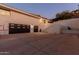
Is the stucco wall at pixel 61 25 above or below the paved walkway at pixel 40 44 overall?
above

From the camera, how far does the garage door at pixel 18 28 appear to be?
367cm

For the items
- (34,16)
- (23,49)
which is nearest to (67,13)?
(34,16)

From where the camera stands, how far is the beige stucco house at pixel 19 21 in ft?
11.9

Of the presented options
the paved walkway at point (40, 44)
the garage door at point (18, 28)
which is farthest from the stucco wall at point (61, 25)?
the garage door at point (18, 28)

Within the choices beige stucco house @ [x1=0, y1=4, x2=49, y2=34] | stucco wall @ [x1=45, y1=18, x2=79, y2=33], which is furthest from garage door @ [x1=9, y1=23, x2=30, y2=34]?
stucco wall @ [x1=45, y1=18, x2=79, y2=33]

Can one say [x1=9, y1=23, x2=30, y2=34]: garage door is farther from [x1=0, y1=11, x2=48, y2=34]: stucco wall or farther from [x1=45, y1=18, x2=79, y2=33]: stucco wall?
[x1=45, y1=18, x2=79, y2=33]: stucco wall

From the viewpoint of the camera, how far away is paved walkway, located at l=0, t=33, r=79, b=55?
3566 millimetres

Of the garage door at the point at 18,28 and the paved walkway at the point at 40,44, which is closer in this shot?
the paved walkway at the point at 40,44

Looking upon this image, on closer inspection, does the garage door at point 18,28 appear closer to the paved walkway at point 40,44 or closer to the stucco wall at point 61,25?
the paved walkway at point 40,44

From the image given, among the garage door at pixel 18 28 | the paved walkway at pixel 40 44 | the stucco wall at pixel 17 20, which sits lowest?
the paved walkway at pixel 40 44

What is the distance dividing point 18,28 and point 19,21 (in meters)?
0.09

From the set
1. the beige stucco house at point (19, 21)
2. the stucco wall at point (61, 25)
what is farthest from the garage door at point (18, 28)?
the stucco wall at point (61, 25)

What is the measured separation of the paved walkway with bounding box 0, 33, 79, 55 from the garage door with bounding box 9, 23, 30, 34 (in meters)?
0.06

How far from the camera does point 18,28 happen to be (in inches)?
146
